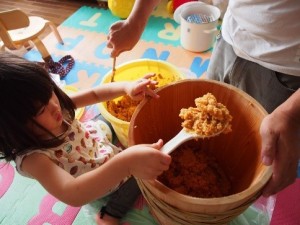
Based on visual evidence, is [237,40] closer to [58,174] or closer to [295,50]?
[295,50]

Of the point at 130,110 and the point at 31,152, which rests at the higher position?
the point at 31,152

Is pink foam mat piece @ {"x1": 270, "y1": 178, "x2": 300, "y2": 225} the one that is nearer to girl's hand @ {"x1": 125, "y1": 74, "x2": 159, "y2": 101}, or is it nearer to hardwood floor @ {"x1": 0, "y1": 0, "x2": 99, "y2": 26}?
girl's hand @ {"x1": 125, "y1": 74, "x2": 159, "y2": 101}

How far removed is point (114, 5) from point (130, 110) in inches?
34.3

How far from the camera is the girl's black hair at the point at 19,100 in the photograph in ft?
1.76

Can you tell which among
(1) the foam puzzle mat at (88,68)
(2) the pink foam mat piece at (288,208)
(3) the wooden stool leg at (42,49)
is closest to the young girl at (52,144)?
(1) the foam puzzle mat at (88,68)


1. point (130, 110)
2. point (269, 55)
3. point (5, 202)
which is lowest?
point (5, 202)

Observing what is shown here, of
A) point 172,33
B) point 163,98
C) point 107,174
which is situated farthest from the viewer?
point 172,33

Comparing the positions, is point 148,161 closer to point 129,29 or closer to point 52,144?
point 52,144

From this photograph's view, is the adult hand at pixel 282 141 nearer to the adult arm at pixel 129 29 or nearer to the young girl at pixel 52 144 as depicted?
the young girl at pixel 52 144

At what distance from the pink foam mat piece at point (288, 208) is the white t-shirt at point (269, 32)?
0.43 m

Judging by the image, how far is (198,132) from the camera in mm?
584

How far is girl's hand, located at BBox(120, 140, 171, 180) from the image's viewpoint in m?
0.50

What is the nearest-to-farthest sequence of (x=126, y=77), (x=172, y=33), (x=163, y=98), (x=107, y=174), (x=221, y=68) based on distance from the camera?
(x=107, y=174) → (x=163, y=98) → (x=221, y=68) → (x=126, y=77) → (x=172, y=33)

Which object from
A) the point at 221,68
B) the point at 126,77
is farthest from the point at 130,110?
the point at 221,68
